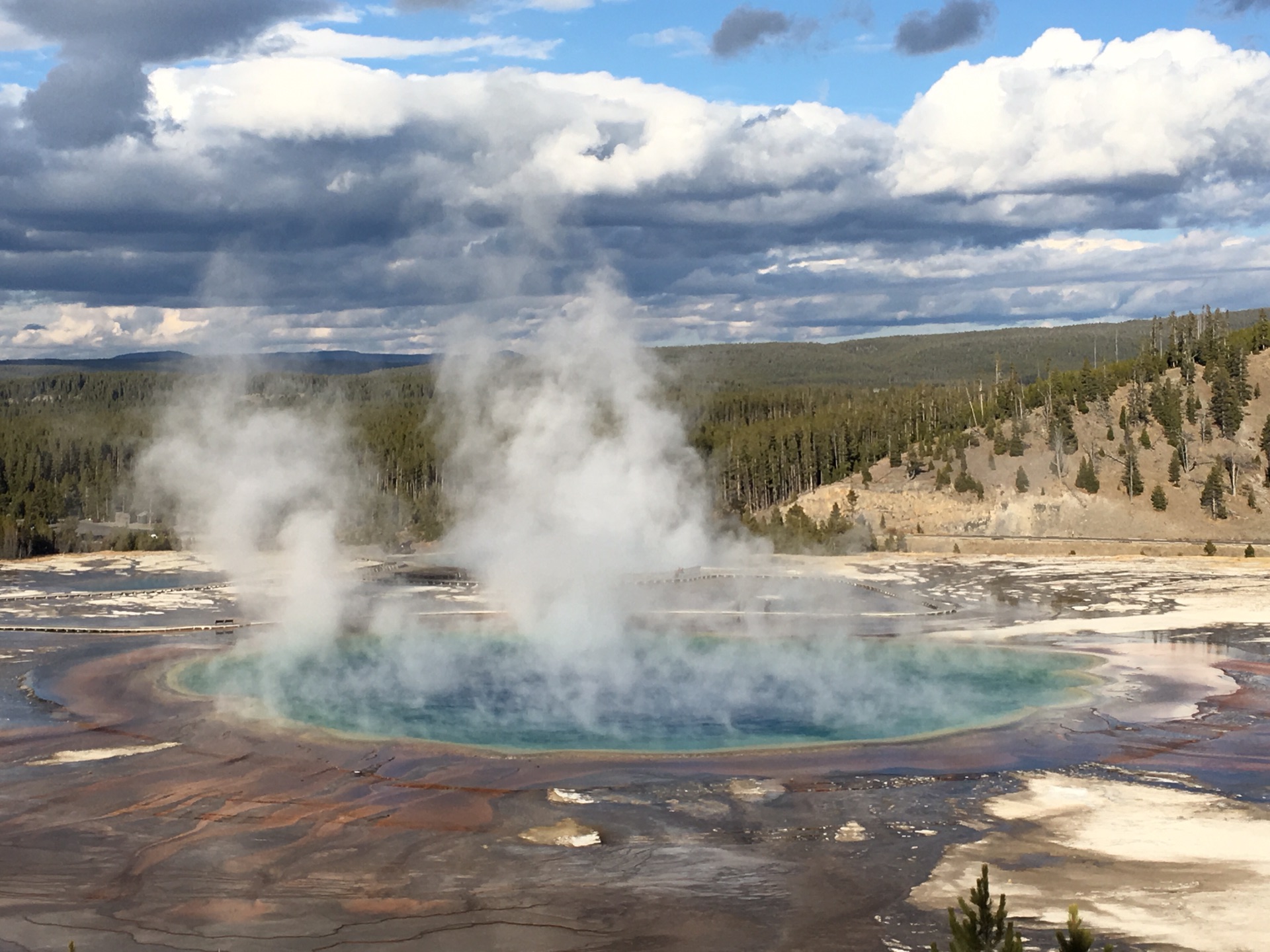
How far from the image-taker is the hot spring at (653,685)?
976 inches

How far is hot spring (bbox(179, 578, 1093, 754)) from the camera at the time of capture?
2478 centimetres

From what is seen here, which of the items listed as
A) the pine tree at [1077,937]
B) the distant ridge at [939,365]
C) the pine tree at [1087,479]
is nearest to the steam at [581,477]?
the pine tree at [1087,479]

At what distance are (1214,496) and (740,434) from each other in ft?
111

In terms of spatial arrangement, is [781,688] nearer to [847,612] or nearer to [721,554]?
[847,612]

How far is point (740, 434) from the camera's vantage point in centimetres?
9219

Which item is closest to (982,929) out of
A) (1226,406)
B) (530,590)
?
(530,590)

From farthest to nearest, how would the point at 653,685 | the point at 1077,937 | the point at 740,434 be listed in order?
1. the point at 740,434
2. the point at 653,685
3. the point at 1077,937

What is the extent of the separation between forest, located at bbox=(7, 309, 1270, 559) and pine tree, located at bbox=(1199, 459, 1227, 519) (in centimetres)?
583

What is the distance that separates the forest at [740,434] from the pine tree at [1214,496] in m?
5.83

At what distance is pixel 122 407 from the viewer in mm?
135375

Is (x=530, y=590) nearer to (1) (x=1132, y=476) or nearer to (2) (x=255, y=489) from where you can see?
(2) (x=255, y=489)

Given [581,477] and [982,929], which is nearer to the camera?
[982,929]

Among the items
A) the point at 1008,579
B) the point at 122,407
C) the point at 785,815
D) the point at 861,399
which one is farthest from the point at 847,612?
the point at 122,407

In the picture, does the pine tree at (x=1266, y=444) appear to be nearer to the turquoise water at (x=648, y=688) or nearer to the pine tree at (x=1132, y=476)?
the pine tree at (x=1132, y=476)
